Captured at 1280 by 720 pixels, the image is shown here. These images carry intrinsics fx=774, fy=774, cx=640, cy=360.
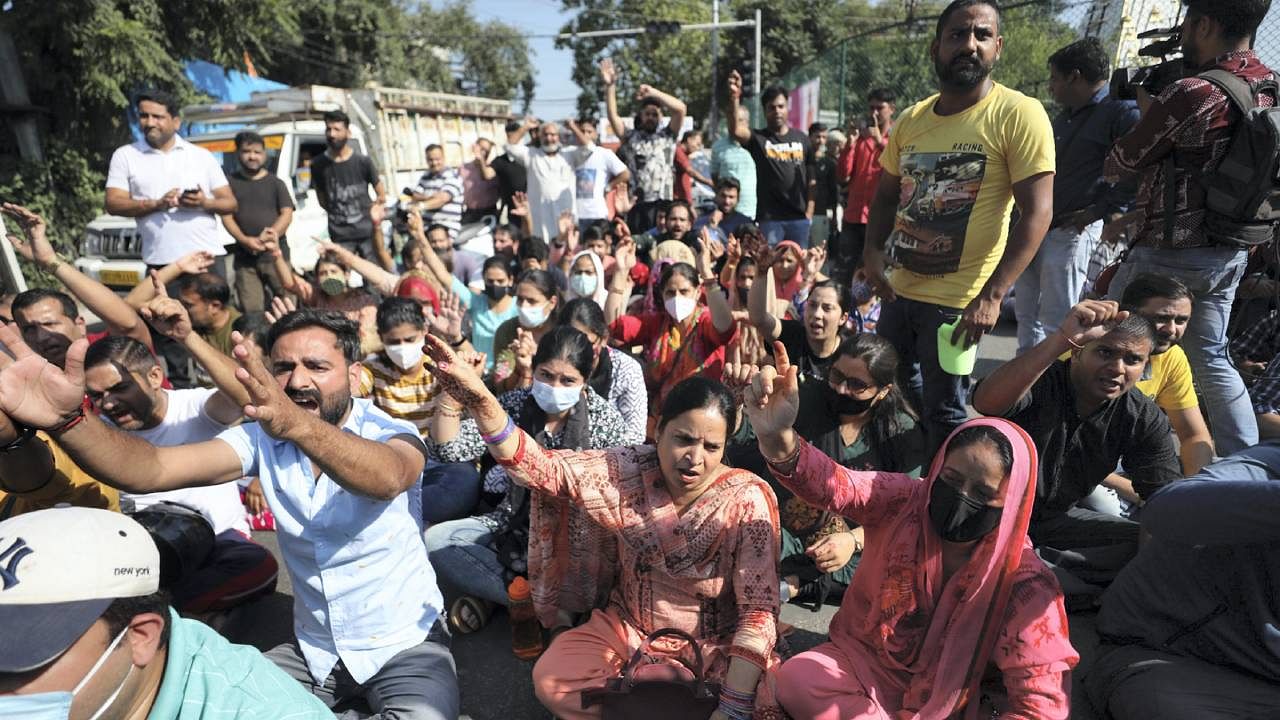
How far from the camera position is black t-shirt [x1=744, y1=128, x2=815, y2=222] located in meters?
6.69

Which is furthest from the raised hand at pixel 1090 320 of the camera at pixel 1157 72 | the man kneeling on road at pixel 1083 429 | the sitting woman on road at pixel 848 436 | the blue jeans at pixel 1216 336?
the camera at pixel 1157 72

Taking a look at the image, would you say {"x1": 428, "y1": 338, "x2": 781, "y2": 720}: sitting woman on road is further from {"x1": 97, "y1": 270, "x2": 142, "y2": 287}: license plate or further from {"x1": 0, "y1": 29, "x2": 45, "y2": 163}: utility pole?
{"x1": 0, "y1": 29, "x2": 45, "y2": 163}: utility pole

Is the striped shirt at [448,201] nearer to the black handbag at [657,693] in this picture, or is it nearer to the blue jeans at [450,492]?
the blue jeans at [450,492]

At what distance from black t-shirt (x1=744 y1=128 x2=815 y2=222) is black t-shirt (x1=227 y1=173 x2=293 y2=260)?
4054 millimetres

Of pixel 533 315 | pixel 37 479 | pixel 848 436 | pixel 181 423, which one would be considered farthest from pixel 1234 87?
pixel 37 479

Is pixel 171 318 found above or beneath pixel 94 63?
beneath

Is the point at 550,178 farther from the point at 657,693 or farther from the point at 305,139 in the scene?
the point at 657,693

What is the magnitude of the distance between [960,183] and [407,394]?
2727mm

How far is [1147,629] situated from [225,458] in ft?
9.18

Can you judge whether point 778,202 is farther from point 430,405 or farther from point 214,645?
point 214,645

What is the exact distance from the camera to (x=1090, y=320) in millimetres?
2312

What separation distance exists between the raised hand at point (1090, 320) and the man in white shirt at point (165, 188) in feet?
17.3

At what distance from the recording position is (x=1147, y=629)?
236cm

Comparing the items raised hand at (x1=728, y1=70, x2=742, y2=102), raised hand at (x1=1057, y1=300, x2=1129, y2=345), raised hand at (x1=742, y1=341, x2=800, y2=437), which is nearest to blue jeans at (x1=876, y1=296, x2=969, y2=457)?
raised hand at (x1=1057, y1=300, x2=1129, y2=345)
